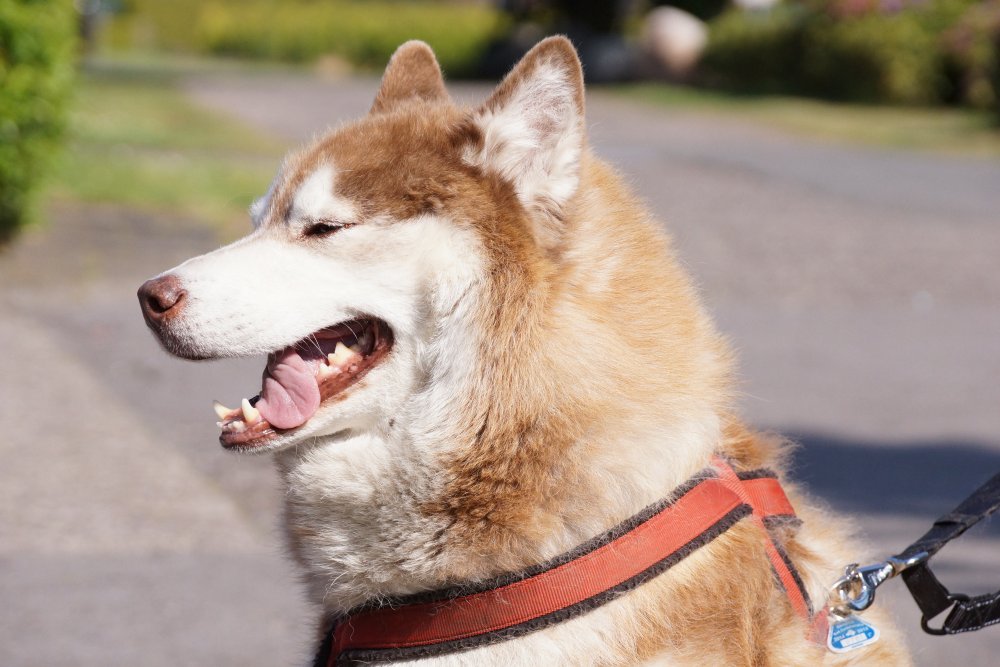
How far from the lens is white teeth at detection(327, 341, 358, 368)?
276 cm

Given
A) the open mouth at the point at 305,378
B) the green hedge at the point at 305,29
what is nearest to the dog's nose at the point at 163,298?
the open mouth at the point at 305,378

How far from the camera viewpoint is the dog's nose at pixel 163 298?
8.98 ft

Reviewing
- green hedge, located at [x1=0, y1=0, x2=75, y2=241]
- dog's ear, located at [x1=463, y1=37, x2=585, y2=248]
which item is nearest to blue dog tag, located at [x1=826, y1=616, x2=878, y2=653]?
dog's ear, located at [x1=463, y1=37, x2=585, y2=248]

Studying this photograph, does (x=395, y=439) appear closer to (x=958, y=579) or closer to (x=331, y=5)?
(x=958, y=579)

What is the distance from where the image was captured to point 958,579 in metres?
4.93

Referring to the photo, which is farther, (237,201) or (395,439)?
(237,201)

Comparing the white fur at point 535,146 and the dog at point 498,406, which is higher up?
the white fur at point 535,146

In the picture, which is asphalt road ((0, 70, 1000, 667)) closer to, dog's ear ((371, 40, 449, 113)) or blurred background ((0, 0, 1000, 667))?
blurred background ((0, 0, 1000, 667))


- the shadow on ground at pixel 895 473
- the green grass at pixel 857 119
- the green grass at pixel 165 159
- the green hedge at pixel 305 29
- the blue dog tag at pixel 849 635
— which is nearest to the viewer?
the blue dog tag at pixel 849 635

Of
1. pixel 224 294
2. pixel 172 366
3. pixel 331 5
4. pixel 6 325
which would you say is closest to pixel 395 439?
pixel 224 294

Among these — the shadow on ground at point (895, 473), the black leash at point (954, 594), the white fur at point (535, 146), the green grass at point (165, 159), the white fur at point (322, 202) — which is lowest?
the shadow on ground at point (895, 473)

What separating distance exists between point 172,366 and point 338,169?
5421 millimetres

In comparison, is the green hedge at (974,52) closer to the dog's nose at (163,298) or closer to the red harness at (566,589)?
the red harness at (566,589)

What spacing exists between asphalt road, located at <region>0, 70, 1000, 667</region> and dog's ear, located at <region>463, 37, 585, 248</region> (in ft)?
1.72
